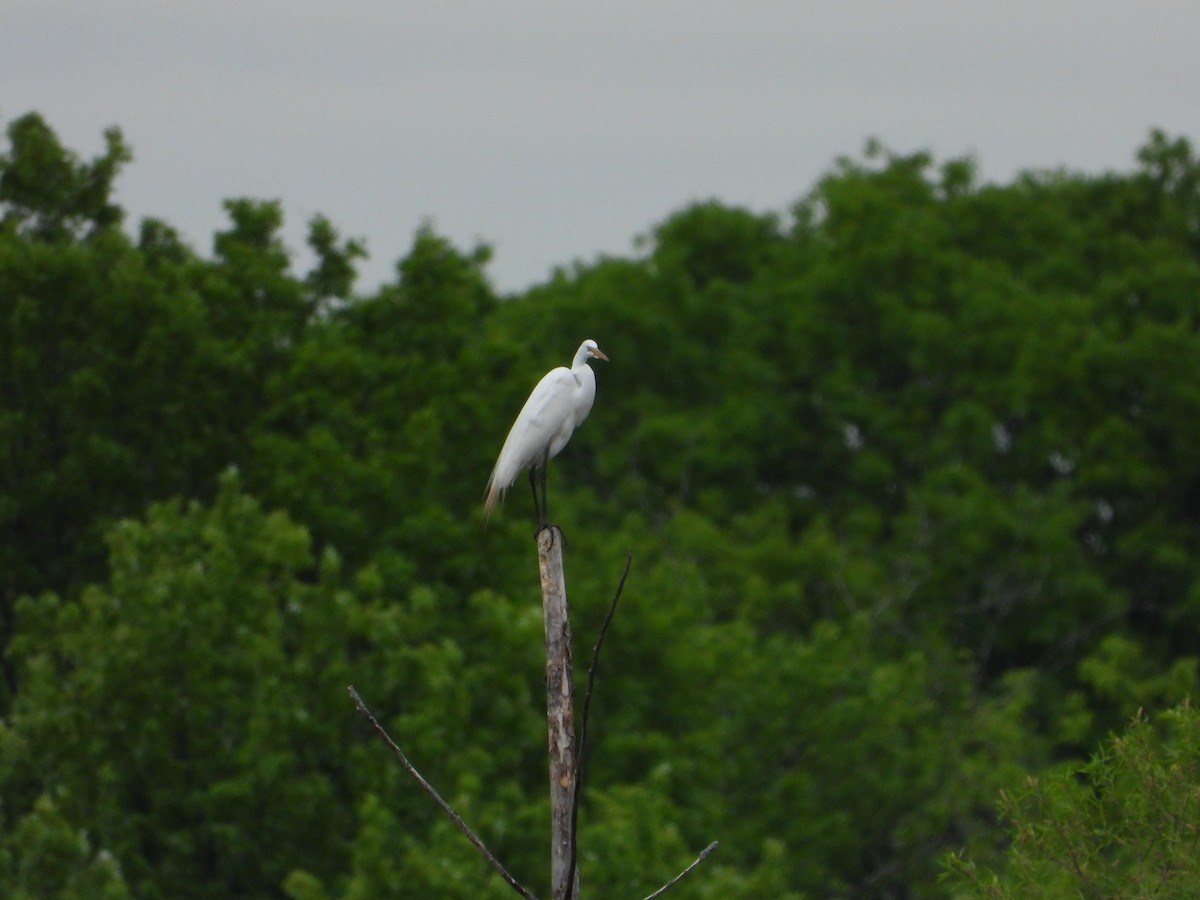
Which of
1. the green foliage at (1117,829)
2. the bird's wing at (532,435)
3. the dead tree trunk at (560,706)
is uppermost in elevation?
the bird's wing at (532,435)

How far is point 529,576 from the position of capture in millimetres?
24844

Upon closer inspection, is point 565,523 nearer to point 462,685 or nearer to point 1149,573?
point 462,685

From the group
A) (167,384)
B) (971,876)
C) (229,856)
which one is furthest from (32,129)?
(971,876)

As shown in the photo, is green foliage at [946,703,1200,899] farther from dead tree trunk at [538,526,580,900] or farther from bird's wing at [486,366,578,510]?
dead tree trunk at [538,526,580,900]

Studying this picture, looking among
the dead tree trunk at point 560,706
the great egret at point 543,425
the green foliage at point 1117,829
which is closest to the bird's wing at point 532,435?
the great egret at point 543,425

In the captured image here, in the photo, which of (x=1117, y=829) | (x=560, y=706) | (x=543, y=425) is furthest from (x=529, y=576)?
(x=560, y=706)

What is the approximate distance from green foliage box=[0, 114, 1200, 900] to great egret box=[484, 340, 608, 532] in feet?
9.02

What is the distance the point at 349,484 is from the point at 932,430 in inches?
625

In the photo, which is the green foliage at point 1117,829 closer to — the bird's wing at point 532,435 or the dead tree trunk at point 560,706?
the bird's wing at point 532,435

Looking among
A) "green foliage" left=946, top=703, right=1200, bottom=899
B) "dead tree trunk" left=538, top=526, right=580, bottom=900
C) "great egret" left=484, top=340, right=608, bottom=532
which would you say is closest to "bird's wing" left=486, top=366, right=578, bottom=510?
"great egret" left=484, top=340, right=608, bottom=532

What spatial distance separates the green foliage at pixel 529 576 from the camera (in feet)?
66.5

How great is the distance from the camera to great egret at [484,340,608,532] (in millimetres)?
10164

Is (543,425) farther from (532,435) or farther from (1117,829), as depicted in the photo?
(1117,829)

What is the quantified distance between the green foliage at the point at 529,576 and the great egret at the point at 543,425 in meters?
2.75
